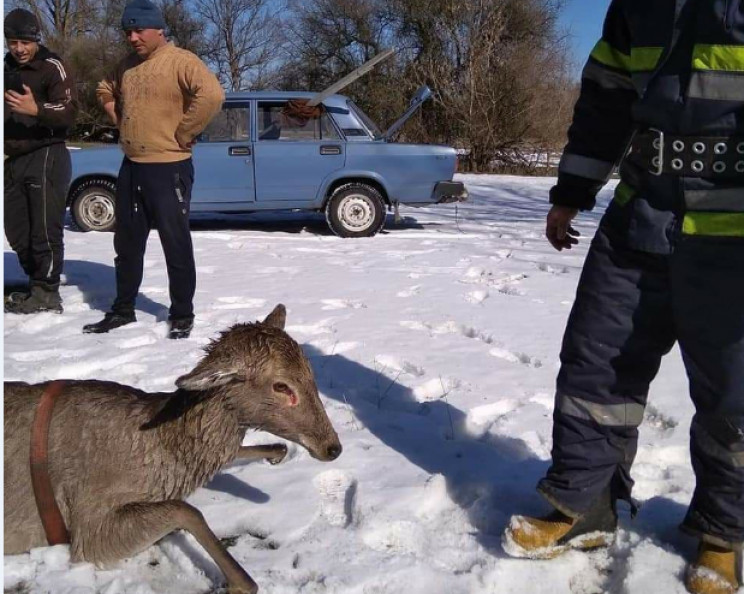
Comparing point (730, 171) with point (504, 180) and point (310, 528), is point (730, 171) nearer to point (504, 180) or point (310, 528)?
point (310, 528)

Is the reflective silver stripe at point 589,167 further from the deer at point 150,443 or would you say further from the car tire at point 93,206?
the car tire at point 93,206

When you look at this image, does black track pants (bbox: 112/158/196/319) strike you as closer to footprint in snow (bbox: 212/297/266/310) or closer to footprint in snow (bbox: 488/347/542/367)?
footprint in snow (bbox: 212/297/266/310)

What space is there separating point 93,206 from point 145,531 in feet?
26.8

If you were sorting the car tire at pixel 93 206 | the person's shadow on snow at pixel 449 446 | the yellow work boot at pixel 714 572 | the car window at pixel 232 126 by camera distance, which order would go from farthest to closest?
the car window at pixel 232 126 < the car tire at pixel 93 206 < the person's shadow on snow at pixel 449 446 < the yellow work boot at pixel 714 572

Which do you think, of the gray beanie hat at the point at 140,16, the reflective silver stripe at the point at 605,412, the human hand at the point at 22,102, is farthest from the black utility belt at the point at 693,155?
the human hand at the point at 22,102

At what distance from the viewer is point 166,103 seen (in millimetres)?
4980

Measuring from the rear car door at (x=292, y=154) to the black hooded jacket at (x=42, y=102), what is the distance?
449 centimetres

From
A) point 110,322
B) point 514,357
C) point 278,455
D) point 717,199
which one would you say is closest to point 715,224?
point 717,199

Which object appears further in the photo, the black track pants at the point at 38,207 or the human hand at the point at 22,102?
the black track pants at the point at 38,207

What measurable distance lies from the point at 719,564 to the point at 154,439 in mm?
1844

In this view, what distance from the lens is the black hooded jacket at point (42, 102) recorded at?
17.6 feet

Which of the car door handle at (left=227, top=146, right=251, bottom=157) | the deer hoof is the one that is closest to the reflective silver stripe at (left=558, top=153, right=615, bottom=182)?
the deer hoof

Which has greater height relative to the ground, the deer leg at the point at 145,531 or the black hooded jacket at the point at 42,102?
the black hooded jacket at the point at 42,102

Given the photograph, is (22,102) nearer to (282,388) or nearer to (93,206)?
(282,388)
